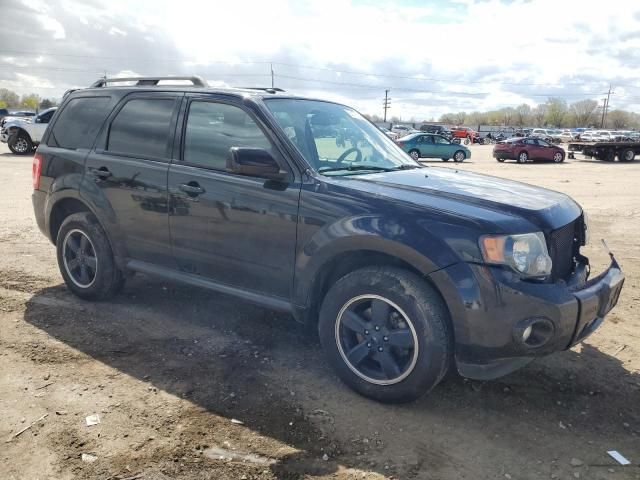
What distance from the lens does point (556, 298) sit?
Answer: 289 cm

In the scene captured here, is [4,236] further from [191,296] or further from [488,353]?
[488,353]

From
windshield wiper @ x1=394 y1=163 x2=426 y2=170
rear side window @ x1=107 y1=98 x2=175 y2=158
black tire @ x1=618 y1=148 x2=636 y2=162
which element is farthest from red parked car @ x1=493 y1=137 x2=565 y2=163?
rear side window @ x1=107 y1=98 x2=175 y2=158

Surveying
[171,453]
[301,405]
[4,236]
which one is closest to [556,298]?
[301,405]

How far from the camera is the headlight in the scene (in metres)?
2.91

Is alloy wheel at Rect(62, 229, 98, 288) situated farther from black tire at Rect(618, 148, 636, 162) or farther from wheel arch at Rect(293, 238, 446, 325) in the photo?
black tire at Rect(618, 148, 636, 162)

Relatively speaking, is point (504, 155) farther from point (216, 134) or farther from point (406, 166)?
point (216, 134)

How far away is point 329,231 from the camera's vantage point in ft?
11.0

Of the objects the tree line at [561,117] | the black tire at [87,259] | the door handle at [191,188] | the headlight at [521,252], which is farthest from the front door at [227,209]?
the tree line at [561,117]

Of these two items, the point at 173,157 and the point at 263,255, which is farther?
the point at 173,157

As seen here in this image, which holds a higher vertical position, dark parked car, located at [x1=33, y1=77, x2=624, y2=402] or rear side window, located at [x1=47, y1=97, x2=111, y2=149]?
rear side window, located at [x1=47, y1=97, x2=111, y2=149]

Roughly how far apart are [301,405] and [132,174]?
91.5 inches

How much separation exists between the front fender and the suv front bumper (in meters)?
0.11

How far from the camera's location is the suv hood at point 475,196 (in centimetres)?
313

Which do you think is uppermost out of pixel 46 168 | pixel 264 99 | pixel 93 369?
pixel 264 99
